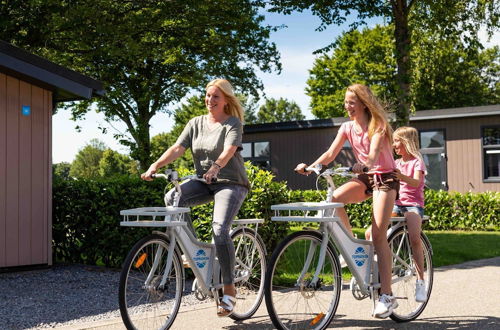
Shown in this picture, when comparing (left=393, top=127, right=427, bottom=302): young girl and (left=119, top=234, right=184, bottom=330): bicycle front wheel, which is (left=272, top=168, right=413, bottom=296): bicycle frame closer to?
(left=393, top=127, right=427, bottom=302): young girl

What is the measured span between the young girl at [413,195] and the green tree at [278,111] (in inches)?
2761

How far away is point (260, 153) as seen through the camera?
80.7 feet

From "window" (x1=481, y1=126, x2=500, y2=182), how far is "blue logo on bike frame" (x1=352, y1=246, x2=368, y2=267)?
15.7m

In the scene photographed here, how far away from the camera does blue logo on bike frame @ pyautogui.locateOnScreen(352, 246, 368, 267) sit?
5043 mm

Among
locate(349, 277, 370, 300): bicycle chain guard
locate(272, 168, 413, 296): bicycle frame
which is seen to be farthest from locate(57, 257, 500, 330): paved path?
locate(272, 168, 413, 296): bicycle frame

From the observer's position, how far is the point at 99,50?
17656 mm

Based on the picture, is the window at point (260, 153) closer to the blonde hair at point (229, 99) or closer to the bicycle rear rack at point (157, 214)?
the blonde hair at point (229, 99)

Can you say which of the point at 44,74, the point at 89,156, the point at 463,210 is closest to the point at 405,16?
the point at 463,210

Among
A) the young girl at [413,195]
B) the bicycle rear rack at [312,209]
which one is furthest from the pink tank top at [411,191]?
the bicycle rear rack at [312,209]

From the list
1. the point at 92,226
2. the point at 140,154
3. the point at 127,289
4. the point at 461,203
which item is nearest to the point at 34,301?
the point at 92,226

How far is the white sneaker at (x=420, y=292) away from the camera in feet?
18.1

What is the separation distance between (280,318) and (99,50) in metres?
14.3

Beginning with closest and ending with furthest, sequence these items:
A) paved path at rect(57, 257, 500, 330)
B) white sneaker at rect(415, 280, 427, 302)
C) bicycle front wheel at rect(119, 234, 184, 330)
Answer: bicycle front wheel at rect(119, 234, 184, 330)
paved path at rect(57, 257, 500, 330)
white sneaker at rect(415, 280, 427, 302)

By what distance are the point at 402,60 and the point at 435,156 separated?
728 cm
